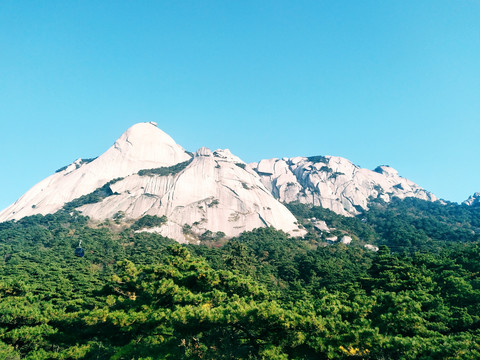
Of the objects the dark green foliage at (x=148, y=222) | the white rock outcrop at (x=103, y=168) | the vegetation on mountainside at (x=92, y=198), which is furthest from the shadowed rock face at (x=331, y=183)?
the vegetation on mountainside at (x=92, y=198)

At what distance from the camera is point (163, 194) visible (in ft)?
301

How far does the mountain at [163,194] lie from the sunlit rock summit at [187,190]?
25cm

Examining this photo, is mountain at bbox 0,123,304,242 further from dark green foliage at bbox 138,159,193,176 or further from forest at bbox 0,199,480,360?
forest at bbox 0,199,480,360

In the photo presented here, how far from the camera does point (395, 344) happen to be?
48.0 ft

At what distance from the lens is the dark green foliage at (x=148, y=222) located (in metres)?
77.8

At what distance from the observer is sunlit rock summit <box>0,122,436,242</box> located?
8544cm

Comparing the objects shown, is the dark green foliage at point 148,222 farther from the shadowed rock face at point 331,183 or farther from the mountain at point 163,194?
the shadowed rock face at point 331,183

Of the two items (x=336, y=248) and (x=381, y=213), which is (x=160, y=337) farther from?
(x=381, y=213)

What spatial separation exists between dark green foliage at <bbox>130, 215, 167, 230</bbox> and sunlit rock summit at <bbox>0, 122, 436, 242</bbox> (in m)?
1.11

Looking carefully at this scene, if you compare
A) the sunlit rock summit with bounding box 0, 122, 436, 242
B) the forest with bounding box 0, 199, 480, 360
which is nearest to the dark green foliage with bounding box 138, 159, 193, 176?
the sunlit rock summit with bounding box 0, 122, 436, 242

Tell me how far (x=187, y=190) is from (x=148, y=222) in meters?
17.6

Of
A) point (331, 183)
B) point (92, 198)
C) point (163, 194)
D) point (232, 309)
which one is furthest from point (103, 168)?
point (232, 309)

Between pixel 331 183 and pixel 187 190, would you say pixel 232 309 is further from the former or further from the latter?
pixel 331 183

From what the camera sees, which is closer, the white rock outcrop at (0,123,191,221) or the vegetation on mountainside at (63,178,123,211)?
the vegetation on mountainside at (63,178,123,211)
